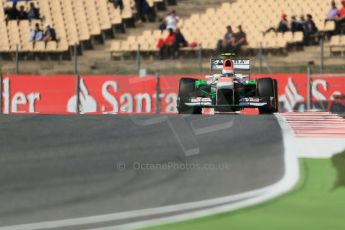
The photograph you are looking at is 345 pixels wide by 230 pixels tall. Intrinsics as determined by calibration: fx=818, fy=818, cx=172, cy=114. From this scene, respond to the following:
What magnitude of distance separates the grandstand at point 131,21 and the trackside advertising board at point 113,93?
9.78ft

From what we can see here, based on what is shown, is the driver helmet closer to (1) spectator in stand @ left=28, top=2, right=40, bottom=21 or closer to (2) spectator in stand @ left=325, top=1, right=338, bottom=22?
(2) spectator in stand @ left=325, top=1, right=338, bottom=22

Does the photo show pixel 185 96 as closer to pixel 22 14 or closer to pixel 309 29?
pixel 309 29

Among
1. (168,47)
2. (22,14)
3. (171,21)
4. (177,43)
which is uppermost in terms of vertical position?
(22,14)

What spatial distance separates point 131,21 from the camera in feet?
81.2

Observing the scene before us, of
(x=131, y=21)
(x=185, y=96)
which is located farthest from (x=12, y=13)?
(x=185, y=96)

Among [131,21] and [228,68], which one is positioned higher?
[131,21]

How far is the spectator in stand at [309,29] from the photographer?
20628 mm

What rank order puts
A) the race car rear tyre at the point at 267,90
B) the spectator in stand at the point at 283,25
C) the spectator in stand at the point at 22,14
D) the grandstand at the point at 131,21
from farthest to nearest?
the spectator in stand at the point at 22,14
the grandstand at the point at 131,21
the spectator in stand at the point at 283,25
the race car rear tyre at the point at 267,90

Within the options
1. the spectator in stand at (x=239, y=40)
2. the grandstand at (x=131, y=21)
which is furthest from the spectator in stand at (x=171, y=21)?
the spectator in stand at (x=239, y=40)

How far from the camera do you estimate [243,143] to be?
18.6 feet

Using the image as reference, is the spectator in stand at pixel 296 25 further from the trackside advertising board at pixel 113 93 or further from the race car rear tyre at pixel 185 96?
the race car rear tyre at pixel 185 96

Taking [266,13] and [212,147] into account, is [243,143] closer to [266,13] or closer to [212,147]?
[212,147]

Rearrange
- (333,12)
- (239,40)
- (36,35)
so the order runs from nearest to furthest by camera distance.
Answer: (333,12)
(239,40)
(36,35)

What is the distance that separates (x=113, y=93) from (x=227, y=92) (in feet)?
17.2
